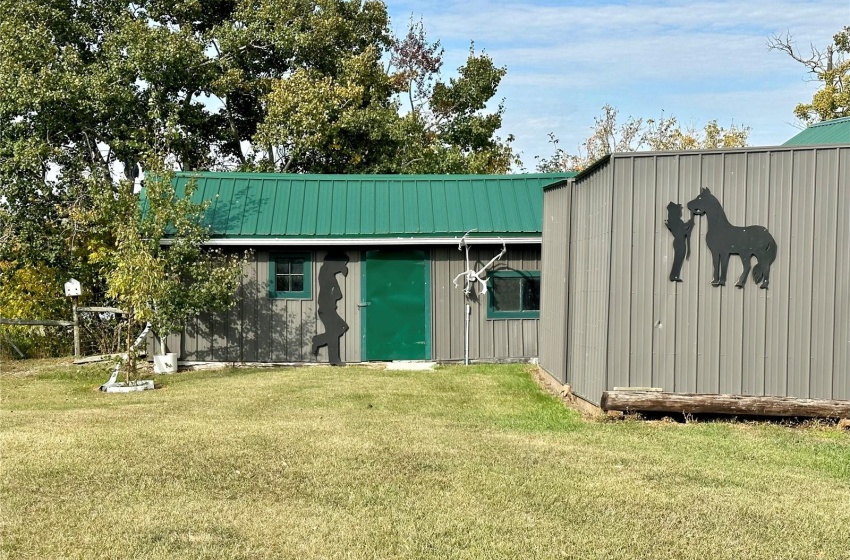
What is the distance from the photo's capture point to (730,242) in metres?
8.41

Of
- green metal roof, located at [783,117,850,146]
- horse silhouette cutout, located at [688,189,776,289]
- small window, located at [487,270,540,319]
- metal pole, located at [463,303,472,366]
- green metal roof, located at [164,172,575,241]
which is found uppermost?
green metal roof, located at [783,117,850,146]

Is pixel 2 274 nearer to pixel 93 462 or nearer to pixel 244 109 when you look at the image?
pixel 244 109

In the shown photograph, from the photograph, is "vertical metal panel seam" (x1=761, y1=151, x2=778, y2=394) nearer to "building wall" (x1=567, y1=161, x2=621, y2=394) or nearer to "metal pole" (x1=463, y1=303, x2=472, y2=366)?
"building wall" (x1=567, y1=161, x2=621, y2=394)

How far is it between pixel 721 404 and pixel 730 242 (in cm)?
166

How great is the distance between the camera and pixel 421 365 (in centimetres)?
1368

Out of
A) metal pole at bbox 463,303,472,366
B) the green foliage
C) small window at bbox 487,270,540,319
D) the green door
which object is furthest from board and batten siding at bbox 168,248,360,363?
small window at bbox 487,270,540,319

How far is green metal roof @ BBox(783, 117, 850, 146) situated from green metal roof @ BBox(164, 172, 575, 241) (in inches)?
169

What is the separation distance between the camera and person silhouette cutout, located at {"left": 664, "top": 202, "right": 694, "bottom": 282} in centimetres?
850

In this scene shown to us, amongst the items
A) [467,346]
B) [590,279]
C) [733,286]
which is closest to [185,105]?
[467,346]

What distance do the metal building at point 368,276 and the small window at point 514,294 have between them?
2cm

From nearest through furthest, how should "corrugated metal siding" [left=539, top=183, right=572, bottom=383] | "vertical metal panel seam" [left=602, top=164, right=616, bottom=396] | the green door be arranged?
"vertical metal panel seam" [left=602, top=164, right=616, bottom=396], "corrugated metal siding" [left=539, top=183, right=572, bottom=383], the green door

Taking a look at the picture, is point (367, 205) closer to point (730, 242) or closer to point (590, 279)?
point (590, 279)

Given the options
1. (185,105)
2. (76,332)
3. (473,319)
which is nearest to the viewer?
(473,319)

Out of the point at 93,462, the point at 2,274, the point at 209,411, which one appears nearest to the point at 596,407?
the point at 209,411
